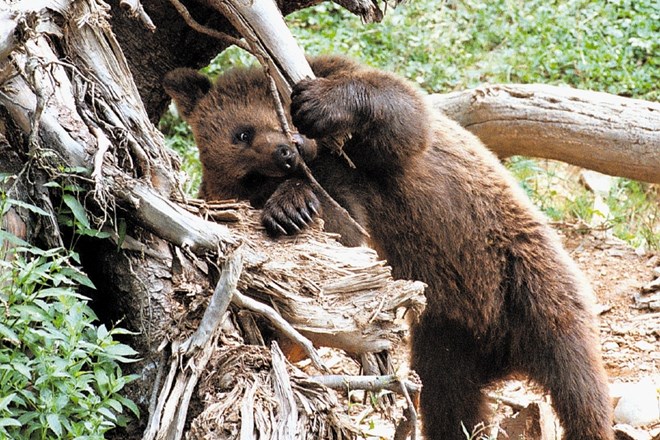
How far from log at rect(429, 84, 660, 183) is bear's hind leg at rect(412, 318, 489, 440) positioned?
2.07 metres

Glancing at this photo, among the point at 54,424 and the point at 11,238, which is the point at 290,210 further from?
the point at 54,424

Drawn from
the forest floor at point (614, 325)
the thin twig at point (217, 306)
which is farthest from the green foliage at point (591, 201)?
the thin twig at point (217, 306)

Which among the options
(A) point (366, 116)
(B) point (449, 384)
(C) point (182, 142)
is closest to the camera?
(A) point (366, 116)

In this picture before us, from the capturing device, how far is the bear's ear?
19.0 feet

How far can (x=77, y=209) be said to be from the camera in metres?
4.01

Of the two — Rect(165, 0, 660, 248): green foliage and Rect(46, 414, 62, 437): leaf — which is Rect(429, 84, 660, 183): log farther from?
Rect(46, 414, 62, 437): leaf

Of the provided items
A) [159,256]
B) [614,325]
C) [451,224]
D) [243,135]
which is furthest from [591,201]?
[159,256]

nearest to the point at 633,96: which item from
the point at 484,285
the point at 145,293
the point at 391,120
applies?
the point at 484,285

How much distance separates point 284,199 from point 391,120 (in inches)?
29.7

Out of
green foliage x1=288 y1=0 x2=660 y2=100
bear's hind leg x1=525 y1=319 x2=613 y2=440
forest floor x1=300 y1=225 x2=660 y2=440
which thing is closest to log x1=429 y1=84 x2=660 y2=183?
forest floor x1=300 y1=225 x2=660 y2=440

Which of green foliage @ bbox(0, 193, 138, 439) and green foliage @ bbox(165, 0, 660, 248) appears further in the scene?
green foliage @ bbox(165, 0, 660, 248)

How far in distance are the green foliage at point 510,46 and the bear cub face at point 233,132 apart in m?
2.75

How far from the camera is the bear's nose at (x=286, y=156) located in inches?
205

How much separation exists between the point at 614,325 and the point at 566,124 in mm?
1615
